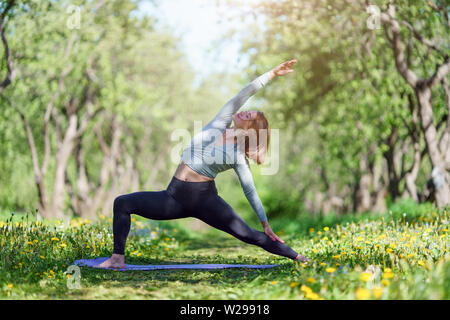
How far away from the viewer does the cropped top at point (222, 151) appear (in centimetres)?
519

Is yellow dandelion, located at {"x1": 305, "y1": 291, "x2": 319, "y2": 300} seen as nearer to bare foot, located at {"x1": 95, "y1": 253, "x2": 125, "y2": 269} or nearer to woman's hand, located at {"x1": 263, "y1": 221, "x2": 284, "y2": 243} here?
woman's hand, located at {"x1": 263, "y1": 221, "x2": 284, "y2": 243}

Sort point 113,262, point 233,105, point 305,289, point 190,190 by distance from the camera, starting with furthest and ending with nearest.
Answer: point 113,262, point 190,190, point 233,105, point 305,289

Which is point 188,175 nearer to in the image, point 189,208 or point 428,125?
point 189,208

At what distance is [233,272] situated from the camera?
5840mm

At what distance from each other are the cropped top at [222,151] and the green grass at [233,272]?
3.44ft

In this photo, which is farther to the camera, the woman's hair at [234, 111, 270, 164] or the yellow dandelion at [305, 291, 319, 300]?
the woman's hair at [234, 111, 270, 164]

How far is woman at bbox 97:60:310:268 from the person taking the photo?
5.21m

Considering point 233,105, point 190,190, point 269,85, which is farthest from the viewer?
point 269,85

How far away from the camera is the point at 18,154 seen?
69.5ft

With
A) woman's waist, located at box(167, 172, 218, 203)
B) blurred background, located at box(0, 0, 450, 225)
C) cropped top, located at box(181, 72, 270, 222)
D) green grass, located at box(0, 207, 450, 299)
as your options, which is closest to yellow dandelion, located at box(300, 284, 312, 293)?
green grass, located at box(0, 207, 450, 299)

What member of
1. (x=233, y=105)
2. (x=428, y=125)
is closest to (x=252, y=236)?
(x=233, y=105)

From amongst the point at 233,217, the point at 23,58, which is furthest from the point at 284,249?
the point at 23,58

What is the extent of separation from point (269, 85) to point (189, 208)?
1437 cm

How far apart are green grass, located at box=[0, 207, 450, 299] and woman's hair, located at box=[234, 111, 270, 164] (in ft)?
4.20
